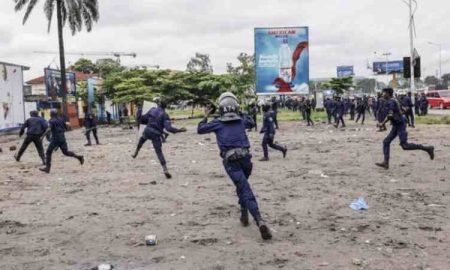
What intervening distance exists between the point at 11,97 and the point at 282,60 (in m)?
15.6

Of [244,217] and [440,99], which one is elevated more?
[440,99]

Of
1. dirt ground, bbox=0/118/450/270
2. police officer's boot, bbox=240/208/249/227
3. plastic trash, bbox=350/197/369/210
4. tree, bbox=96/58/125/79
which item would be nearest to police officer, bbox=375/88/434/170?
dirt ground, bbox=0/118/450/270

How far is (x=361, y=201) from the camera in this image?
28.4ft

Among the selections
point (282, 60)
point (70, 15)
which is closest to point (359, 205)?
point (282, 60)

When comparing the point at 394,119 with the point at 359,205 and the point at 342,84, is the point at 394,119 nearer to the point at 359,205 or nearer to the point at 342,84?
the point at 359,205

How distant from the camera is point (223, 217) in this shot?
8.08m

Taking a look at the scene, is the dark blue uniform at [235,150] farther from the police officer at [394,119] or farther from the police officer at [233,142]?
the police officer at [394,119]

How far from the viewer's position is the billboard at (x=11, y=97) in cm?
3339

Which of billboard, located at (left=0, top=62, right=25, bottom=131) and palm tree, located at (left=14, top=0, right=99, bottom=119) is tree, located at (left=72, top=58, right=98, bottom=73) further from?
billboard, located at (left=0, top=62, right=25, bottom=131)

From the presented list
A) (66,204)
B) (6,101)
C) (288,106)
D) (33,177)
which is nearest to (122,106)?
(6,101)

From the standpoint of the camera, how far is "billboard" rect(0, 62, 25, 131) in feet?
110

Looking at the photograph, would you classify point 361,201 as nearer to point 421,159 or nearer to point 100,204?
point 100,204

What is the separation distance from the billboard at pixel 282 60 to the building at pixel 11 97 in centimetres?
1406

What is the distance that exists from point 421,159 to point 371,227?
747cm
